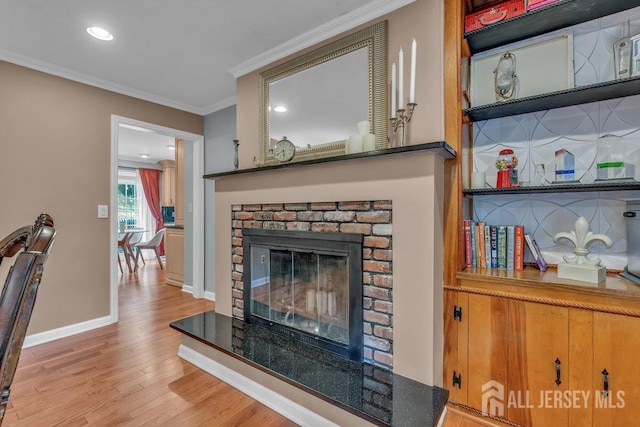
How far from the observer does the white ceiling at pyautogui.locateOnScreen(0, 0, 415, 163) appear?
188cm

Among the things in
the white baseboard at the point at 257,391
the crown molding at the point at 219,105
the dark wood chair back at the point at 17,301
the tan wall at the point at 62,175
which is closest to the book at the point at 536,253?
the white baseboard at the point at 257,391

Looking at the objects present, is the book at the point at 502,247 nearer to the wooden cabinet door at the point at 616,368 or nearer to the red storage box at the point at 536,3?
the wooden cabinet door at the point at 616,368

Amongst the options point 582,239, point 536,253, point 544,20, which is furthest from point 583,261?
point 544,20

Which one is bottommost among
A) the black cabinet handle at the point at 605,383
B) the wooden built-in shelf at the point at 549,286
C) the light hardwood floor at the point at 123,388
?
the light hardwood floor at the point at 123,388

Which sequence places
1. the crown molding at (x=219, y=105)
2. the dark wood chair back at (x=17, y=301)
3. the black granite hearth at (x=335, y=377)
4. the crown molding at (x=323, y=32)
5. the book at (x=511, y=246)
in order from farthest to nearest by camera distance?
1. the crown molding at (x=219, y=105)
2. the crown molding at (x=323, y=32)
3. the book at (x=511, y=246)
4. the black granite hearth at (x=335, y=377)
5. the dark wood chair back at (x=17, y=301)

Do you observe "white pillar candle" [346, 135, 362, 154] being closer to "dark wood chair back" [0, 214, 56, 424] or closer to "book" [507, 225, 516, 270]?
"book" [507, 225, 516, 270]

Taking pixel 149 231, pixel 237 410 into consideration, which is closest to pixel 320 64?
pixel 237 410

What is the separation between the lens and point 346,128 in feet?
6.64

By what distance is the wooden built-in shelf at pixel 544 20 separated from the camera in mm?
1527

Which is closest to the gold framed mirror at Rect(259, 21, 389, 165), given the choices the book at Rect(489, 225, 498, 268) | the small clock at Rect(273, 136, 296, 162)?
the small clock at Rect(273, 136, 296, 162)

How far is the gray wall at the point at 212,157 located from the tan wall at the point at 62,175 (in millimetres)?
857

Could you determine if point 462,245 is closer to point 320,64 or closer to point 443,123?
point 443,123

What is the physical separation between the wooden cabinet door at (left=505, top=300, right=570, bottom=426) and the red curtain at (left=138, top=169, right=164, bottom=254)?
7.37m

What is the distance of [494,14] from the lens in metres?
1.69
